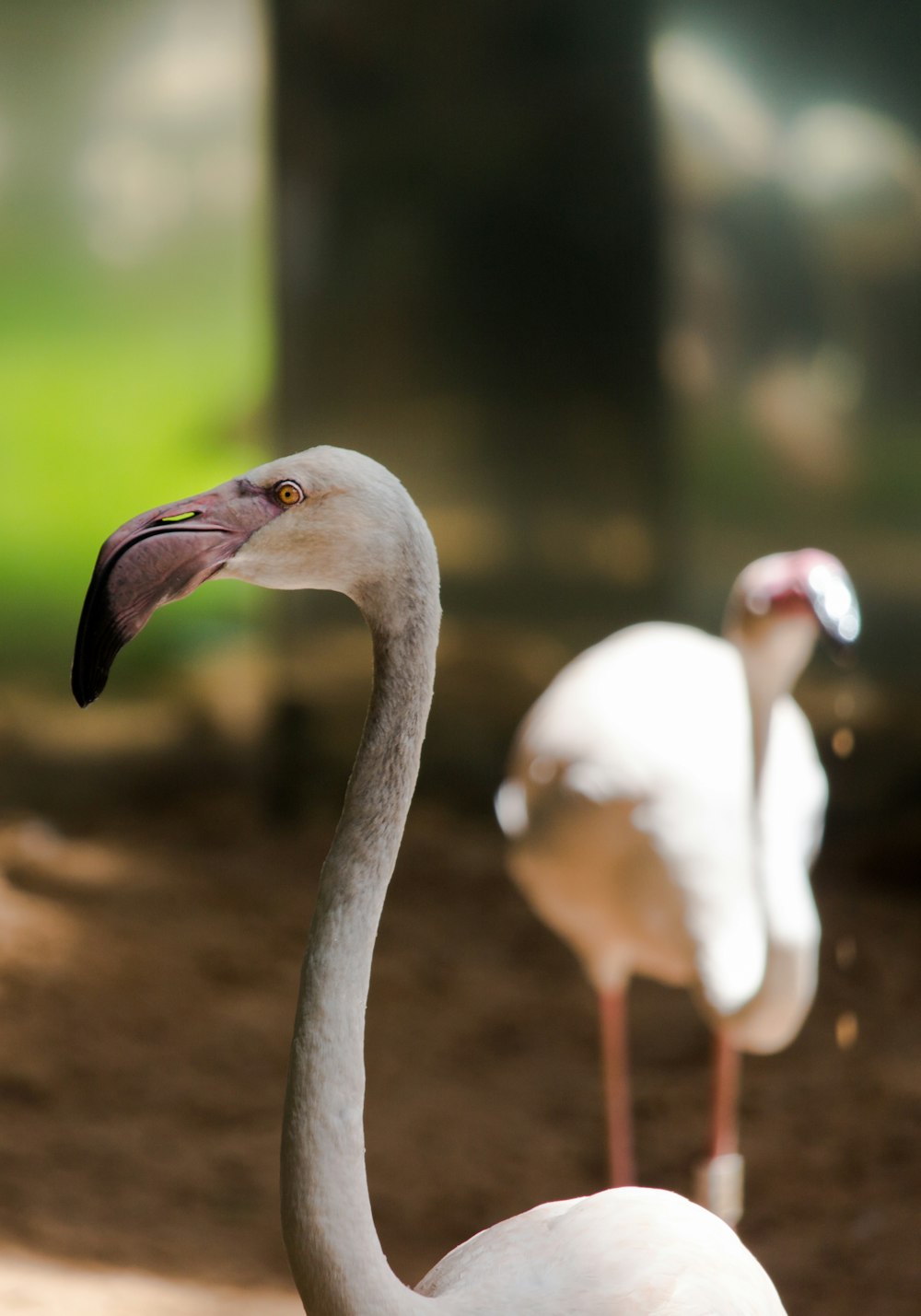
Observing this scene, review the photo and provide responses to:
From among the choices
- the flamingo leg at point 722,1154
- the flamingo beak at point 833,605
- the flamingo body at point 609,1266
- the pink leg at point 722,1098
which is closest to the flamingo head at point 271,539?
the flamingo body at point 609,1266

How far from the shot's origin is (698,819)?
2.67m

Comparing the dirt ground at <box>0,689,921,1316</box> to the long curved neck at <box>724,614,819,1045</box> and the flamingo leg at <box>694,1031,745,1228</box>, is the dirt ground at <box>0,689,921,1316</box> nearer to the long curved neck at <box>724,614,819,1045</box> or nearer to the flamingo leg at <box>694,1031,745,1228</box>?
the flamingo leg at <box>694,1031,745,1228</box>

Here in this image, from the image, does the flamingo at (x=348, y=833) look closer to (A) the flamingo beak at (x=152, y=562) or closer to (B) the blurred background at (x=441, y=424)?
(A) the flamingo beak at (x=152, y=562)

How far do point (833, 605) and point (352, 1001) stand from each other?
4.61 ft

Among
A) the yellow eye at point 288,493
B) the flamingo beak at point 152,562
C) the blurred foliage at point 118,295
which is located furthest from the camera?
the blurred foliage at point 118,295

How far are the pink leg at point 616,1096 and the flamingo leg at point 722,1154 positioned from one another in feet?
0.52

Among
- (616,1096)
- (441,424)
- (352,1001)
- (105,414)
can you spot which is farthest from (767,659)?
(105,414)

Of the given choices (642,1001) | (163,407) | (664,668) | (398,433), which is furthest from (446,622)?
(664,668)

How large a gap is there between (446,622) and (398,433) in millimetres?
838

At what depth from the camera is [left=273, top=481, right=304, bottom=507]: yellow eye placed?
1207 millimetres

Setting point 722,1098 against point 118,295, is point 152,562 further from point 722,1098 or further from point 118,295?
point 118,295

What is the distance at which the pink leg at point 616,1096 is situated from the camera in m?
2.83

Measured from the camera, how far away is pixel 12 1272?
253cm

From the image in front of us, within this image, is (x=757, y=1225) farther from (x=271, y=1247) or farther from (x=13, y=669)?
(x=13, y=669)
